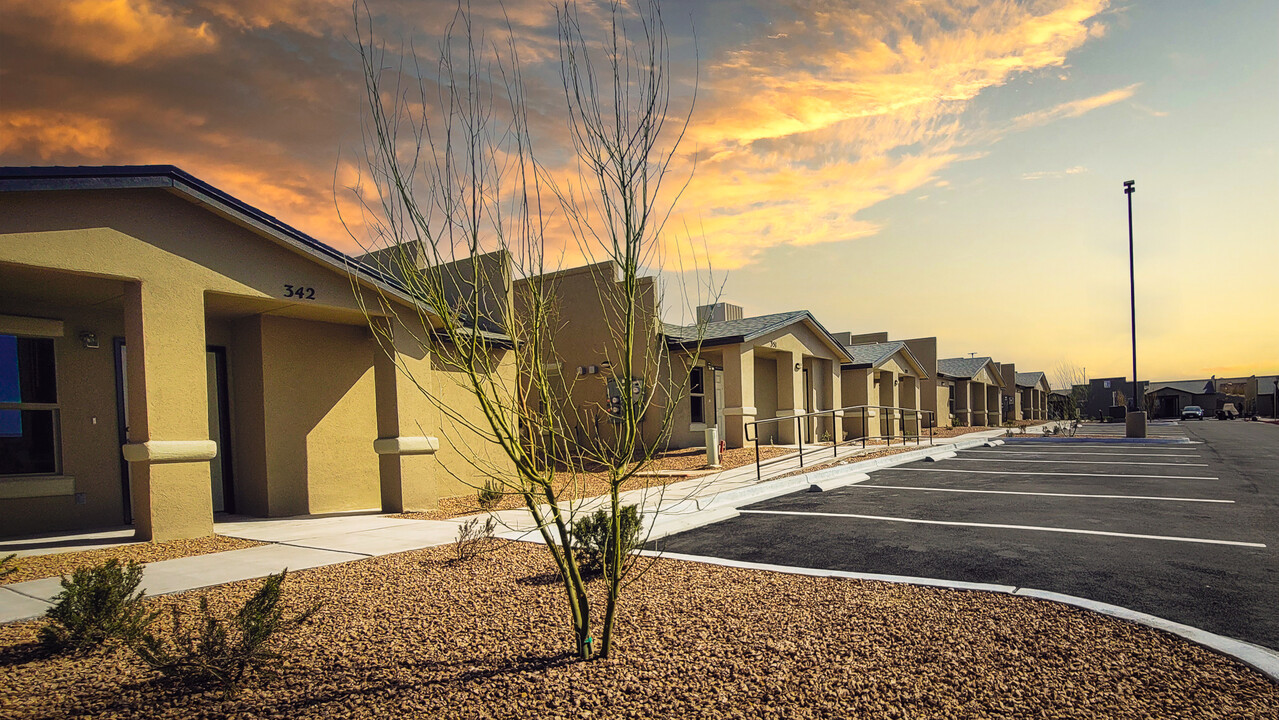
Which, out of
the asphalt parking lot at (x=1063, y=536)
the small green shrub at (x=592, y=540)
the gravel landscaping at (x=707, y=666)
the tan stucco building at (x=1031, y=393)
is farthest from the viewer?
the tan stucco building at (x=1031, y=393)

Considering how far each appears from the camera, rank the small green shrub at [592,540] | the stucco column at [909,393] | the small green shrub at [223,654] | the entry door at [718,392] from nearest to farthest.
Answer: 1. the small green shrub at [223,654]
2. the small green shrub at [592,540]
3. the entry door at [718,392]
4. the stucco column at [909,393]

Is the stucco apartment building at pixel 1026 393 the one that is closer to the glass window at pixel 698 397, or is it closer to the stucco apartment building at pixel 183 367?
the glass window at pixel 698 397

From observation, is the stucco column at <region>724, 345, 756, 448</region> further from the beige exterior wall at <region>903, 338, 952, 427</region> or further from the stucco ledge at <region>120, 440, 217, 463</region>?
the beige exterior wall at <region>903, 338, 952, 427</region>

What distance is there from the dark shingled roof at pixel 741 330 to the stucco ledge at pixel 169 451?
35.8ft

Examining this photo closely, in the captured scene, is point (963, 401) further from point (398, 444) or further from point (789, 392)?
point (398, 444)

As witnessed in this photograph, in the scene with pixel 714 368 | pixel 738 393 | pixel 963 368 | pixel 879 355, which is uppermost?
→ pixel 879 355

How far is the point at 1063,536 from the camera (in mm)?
7766

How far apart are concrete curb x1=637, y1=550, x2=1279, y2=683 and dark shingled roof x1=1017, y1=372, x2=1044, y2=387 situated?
57785mm

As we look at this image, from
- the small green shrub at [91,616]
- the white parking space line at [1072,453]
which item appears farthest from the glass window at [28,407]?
the white parking space line at [1072,453]

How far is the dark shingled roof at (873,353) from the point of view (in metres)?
26.8

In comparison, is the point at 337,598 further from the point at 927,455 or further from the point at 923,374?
the point at 923,374

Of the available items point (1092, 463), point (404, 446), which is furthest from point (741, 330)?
point (404, 446)

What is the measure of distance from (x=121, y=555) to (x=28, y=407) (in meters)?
3.47

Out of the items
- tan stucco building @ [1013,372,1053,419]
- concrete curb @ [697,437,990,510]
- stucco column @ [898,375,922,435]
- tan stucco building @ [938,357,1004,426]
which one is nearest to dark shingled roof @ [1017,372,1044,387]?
tan stucco building @ [1013,372,1053,419]
